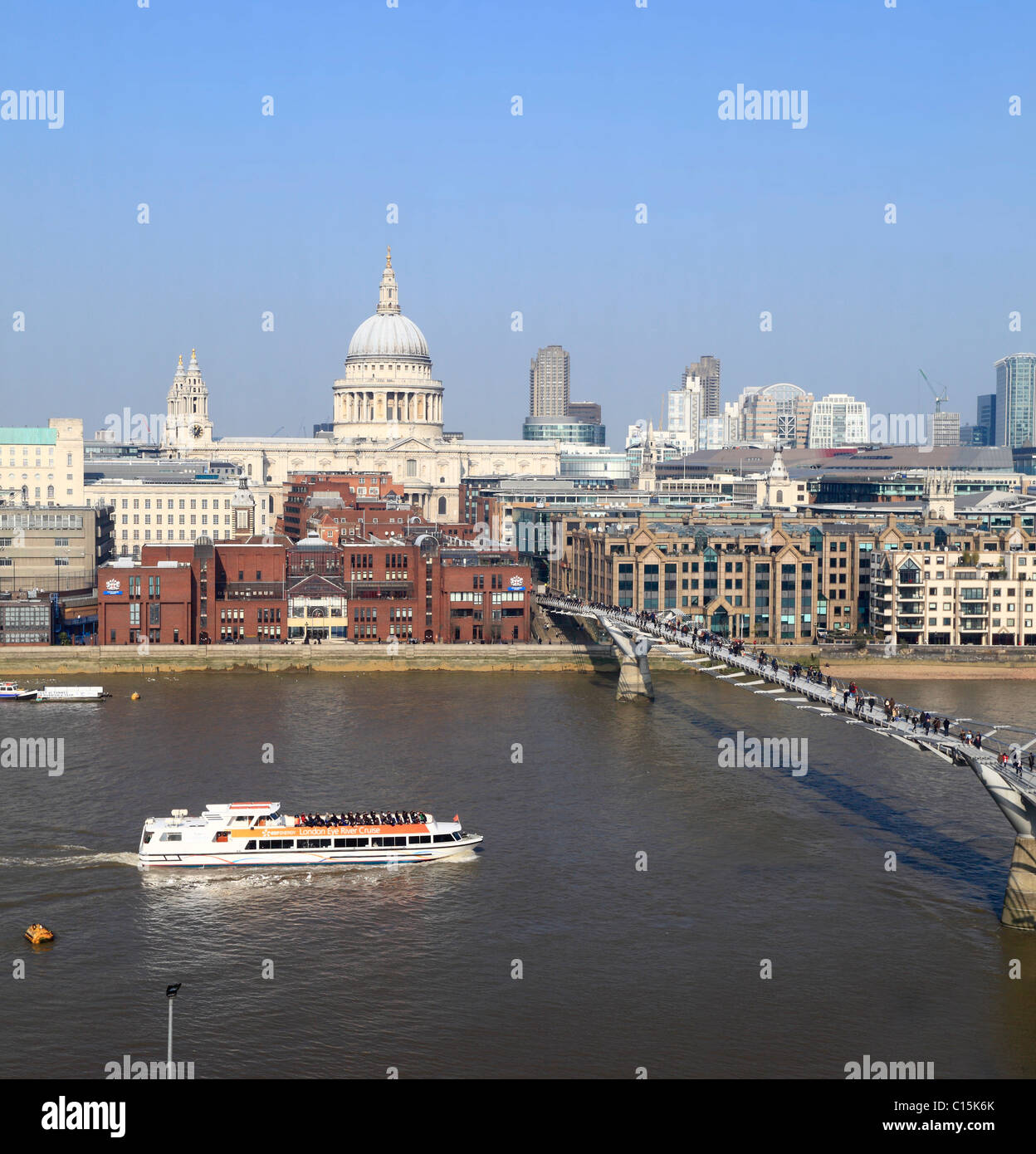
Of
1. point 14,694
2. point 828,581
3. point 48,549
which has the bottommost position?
point 14,694

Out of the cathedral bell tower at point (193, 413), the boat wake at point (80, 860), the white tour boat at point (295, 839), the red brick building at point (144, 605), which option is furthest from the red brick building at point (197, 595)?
the cathedral bell tower at point (193, 413)

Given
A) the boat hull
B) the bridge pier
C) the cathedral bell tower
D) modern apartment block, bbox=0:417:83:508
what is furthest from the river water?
the cathedral bell tower

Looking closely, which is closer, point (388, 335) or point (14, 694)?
point (14, 694)

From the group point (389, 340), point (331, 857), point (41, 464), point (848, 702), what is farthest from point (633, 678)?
point (389, 340)

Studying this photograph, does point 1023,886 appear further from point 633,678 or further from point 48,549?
point 48,549

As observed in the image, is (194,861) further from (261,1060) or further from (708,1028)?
(708,1028)

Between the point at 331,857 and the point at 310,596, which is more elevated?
the point at 310,596
